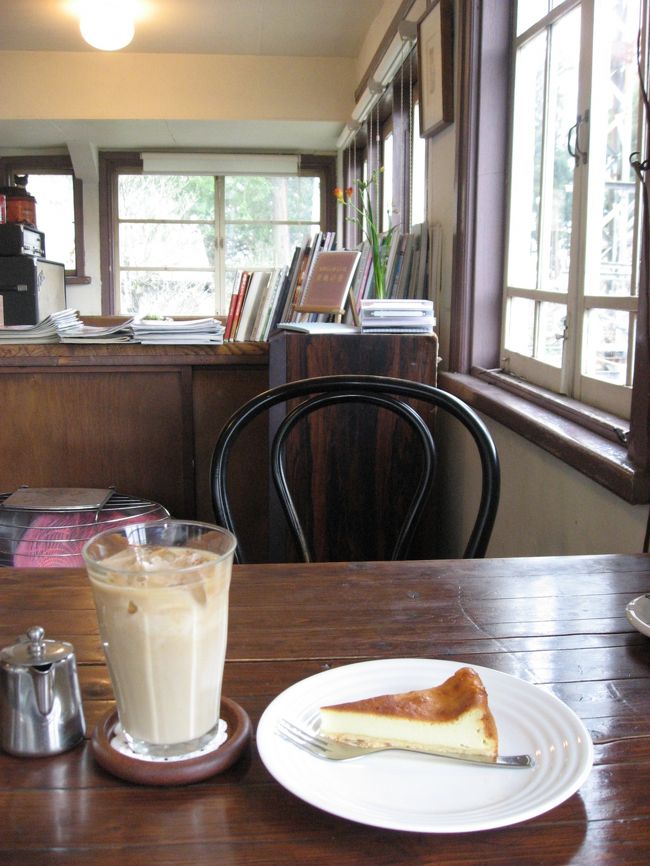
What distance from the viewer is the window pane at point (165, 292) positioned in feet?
21.5

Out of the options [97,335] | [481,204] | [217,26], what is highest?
[217,26]

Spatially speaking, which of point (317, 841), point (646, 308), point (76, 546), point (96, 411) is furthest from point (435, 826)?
point (96, 411)

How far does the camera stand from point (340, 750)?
58cm

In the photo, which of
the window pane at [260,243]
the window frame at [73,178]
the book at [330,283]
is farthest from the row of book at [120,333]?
the window pane at [260,243]

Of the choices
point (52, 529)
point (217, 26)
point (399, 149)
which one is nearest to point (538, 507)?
point (52, 529)

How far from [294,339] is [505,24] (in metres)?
1.11

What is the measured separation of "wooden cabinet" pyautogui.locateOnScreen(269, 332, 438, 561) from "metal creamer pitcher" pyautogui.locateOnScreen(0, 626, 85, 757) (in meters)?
1.61

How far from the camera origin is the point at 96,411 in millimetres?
2689

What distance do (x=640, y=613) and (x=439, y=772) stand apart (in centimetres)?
36

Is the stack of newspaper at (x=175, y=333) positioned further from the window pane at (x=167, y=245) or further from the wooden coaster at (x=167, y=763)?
the window pane at (x=167, y=245)

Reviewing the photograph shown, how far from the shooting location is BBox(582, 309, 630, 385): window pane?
5.55 feet

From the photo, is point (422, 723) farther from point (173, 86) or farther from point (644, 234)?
point (173, 86)

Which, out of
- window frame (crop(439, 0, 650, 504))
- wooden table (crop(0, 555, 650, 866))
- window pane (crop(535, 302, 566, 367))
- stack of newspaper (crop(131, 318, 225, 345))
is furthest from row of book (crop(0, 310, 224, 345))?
wooden table (crop(0, 555, 650, 866))

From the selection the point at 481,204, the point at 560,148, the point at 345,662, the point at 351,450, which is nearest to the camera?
the point at 345,662
